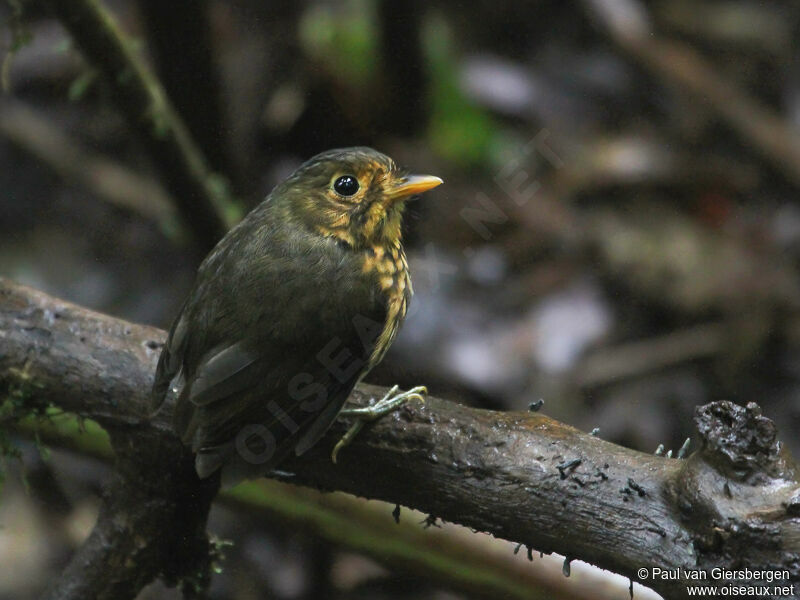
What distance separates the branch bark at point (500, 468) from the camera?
5.17ft

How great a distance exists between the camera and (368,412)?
1.99 meters

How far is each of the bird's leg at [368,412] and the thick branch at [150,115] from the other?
1.53 metres

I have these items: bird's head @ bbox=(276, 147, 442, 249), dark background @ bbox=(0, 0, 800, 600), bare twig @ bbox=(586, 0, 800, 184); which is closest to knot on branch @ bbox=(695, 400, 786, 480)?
bird's head @ bbox=(276, 147, 442, 249)

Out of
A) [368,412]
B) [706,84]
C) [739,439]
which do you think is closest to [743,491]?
[739,439]

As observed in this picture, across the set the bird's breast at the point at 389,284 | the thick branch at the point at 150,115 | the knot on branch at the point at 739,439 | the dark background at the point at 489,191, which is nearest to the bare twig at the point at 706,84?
the dark background at the point at 489,191

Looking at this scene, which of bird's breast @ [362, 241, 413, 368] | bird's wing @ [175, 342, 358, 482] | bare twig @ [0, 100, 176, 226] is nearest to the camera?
bird's wing @ [175, 342, 358, 482]

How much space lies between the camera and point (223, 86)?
160 inches

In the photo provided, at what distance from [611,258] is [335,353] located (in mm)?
2415

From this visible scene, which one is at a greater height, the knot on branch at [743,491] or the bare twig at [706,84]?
the bare twig at [706,84]

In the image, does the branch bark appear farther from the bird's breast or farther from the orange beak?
the orange beak

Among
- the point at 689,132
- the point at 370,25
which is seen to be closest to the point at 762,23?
the point at 689,132

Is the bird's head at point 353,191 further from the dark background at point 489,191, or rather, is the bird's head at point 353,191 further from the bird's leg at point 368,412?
the dark background at point 489,191

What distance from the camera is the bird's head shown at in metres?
2.31

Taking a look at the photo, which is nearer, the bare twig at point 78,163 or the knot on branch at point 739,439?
the knot on branch at point 739,439
